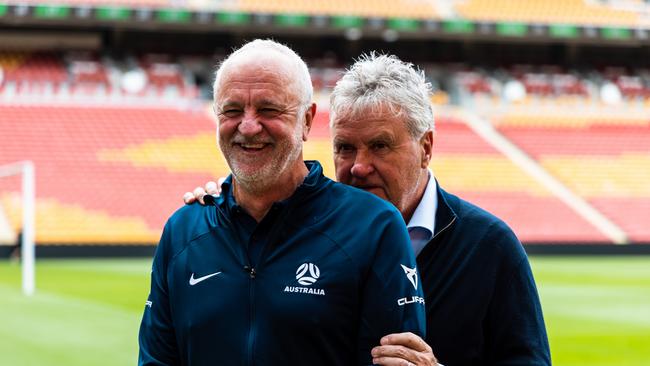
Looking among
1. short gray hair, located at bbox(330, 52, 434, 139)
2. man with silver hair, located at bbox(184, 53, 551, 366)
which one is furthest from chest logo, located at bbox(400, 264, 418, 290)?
short gray hair, located at bbox(330, 52, 434, 139)

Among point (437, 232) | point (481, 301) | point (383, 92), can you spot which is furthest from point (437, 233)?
point (383, 92)

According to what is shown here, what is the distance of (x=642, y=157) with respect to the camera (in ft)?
102

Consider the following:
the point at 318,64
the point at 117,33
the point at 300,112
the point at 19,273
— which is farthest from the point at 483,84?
the point at 300,112

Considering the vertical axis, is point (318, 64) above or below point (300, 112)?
above

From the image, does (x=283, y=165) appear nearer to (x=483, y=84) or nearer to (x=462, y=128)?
(x=462, y=128)

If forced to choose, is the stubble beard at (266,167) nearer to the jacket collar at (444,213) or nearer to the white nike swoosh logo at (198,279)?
the white nike swoosh logo at (198,279)

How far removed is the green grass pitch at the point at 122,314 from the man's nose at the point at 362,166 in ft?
20.8

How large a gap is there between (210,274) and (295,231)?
0.25 meters

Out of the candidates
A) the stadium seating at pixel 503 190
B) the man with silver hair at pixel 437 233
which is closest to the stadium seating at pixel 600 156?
the stadium seating at pixel 503 190

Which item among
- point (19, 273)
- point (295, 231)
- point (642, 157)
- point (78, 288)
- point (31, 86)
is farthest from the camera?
point (642, 157)

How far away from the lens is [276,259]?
2469mm

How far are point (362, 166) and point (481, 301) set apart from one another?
52 centimetres

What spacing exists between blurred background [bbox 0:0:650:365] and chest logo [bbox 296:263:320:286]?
14.6 m

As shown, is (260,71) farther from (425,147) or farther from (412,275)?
(425,147)
